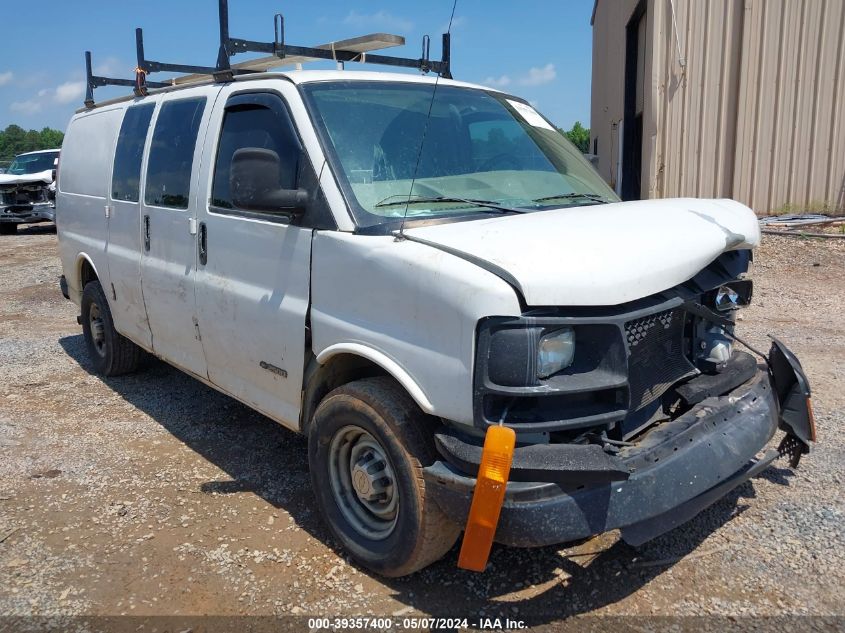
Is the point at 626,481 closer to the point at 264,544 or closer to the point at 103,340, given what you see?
the point at 264,544

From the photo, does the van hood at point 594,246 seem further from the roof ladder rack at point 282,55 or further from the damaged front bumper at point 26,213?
the damaged front bumper at point 26,213

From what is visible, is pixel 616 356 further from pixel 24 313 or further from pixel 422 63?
pixel 24 313

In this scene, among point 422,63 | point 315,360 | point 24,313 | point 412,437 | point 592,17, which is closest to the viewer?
point 412,437

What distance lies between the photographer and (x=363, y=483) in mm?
3270

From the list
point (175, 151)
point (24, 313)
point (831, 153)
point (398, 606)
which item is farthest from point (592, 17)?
point (398, 606)

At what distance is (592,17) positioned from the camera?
3083 centimetres

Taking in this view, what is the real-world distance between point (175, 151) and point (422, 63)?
1.93m

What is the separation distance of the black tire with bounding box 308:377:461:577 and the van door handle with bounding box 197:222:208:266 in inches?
53.6

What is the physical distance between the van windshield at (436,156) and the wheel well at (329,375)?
64 centimetres

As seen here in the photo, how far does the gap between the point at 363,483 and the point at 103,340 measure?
406 cm

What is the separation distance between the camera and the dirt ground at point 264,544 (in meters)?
3.12

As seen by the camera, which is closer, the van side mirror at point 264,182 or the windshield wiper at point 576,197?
the van side mirror at point 264,182

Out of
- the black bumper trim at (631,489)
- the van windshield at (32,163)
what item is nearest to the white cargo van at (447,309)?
the black bumper trim at (631,489)

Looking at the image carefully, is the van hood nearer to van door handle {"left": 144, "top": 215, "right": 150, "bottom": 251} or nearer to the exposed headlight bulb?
the exposed headlight bulb
